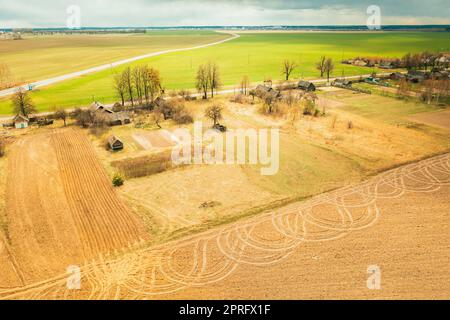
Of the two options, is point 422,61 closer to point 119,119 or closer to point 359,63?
point 359,63

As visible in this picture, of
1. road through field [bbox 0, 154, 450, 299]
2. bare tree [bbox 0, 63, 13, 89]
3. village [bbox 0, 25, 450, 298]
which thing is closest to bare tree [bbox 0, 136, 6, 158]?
village [bbox 0, 25, 450, 298]

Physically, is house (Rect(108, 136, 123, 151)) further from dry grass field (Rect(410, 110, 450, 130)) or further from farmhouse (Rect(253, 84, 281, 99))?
dry grass field (Rect(410, 110, 450, 130))

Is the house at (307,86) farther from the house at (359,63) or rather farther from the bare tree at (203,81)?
the house at (359,63)

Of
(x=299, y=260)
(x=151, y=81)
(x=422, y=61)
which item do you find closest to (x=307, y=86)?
(x=151, y=81)

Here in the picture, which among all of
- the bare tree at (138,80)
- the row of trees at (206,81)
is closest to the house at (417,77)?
the row of trees at (206,81)

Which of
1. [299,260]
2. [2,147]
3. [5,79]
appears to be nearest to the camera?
[299,260]
